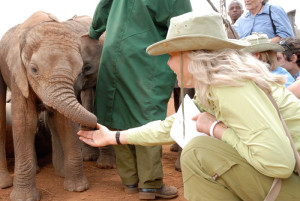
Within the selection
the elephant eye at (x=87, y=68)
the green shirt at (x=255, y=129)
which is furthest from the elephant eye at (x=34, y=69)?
the green shirt at (x=255, y=129)

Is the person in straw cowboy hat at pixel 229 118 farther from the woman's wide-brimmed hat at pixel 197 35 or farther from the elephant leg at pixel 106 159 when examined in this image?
the elephant leg at pixel 106 159

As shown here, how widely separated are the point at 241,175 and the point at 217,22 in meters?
0.88

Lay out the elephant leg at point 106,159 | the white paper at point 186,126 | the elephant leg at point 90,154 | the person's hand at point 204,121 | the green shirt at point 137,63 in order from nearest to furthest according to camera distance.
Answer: the person's hand at point 204,121, the white paper at point 186,126, the green shirt at point 137,63, the elephant leg at point 106,159, the elephant leg at point 90,154

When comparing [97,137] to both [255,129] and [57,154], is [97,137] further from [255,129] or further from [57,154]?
[57,154]

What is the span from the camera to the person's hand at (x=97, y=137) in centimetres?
314

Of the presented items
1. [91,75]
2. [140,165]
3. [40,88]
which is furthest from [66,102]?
[91,75]

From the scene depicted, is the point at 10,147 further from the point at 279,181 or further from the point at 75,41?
the point at 279,181

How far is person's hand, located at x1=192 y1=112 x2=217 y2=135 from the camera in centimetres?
258

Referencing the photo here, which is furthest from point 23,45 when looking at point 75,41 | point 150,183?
point 150,183

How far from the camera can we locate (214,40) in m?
2.38

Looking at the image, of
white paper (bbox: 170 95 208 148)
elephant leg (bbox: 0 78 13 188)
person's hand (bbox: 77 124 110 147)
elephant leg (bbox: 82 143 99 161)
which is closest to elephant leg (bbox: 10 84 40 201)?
elephant leg (bbox: 0 78 13 188)

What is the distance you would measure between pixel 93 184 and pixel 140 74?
1375 mm

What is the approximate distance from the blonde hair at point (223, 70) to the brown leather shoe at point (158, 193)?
176 cm

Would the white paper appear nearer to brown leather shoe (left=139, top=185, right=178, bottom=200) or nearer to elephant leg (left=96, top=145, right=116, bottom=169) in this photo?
brown leather shoe (left=139, top=185, right=178, bottom=200)
